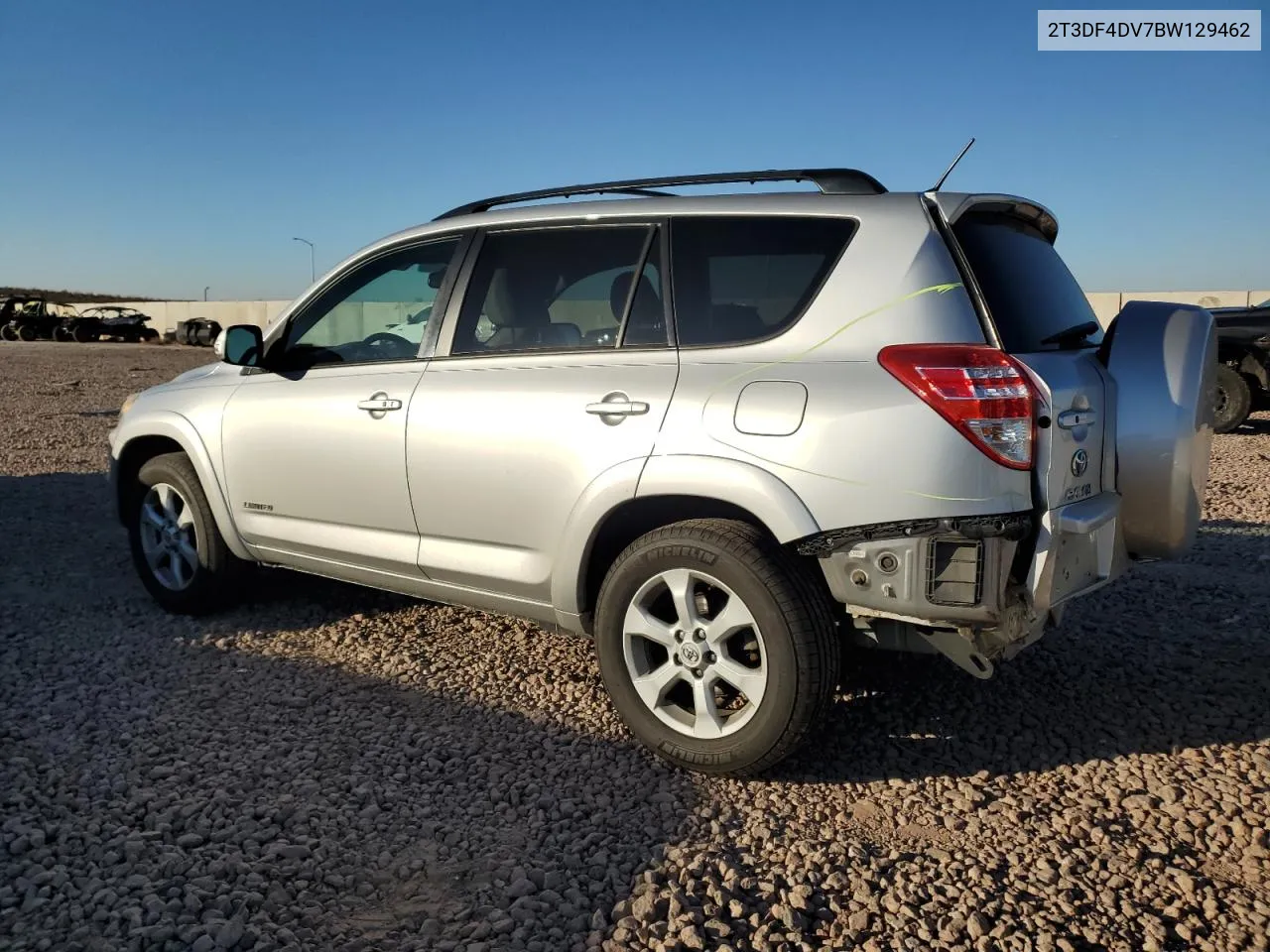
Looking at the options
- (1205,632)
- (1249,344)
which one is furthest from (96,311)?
(1205,632)

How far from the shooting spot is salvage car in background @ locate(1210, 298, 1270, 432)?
10.5 meters

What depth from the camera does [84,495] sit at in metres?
7.57

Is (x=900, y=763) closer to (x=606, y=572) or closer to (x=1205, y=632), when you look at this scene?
(x=606, y=572)

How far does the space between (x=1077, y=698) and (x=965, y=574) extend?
1.48 meters

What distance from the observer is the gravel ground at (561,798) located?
8.09ft

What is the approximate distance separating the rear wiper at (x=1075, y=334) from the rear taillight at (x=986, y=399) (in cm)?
41

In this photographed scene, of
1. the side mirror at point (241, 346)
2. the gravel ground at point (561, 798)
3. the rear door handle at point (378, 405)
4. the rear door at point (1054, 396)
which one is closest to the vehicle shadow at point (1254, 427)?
the gravel ground at point (561, 798)

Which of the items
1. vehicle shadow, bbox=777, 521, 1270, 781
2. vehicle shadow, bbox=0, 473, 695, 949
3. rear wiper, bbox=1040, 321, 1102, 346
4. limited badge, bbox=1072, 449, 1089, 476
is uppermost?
rear wiper, bbox=1040, 321, 1102, 346

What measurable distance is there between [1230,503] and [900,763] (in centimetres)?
551

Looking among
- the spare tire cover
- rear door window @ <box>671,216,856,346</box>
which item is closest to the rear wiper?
the spare tire cover

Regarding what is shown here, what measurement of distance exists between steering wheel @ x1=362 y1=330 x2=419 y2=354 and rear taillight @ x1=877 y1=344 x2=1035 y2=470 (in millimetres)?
2121

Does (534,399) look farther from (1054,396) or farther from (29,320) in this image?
(29,320)

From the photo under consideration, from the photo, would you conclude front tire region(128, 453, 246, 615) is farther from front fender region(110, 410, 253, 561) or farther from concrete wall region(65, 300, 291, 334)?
concrete wall region(65, 300, 291, 334)

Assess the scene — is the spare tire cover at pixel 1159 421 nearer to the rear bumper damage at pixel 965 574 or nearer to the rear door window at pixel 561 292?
the rear bumper damage at pixel 965 574
